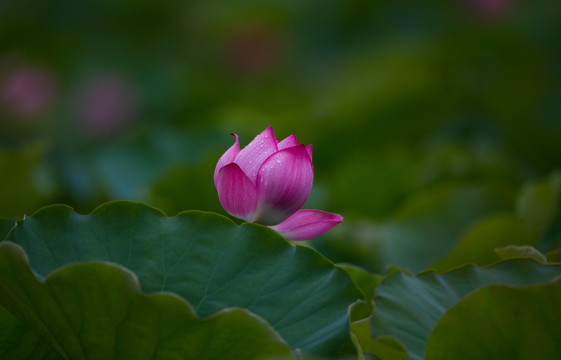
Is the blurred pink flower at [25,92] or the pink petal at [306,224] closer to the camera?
the pink petal at [306,224]

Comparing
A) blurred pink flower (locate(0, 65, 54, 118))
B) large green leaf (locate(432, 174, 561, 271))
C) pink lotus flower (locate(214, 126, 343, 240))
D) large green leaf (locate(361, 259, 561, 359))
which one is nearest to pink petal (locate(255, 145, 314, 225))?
pink lotus flower (locate(214, 126, 343, 240))

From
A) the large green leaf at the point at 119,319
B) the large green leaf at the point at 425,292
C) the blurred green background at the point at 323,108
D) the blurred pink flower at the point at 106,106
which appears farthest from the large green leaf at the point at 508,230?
the blurred pink flower at the point at 106,106

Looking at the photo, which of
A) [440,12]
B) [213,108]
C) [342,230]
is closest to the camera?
[342,230]

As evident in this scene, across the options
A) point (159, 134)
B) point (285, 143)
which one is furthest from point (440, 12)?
point (285, 143)

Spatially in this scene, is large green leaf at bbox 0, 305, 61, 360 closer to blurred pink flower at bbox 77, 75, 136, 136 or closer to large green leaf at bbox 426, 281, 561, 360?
large green leaf at bbox 426, 281, 561, 360

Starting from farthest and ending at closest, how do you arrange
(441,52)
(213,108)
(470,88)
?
(213,108) < (441,52) < (470,88)

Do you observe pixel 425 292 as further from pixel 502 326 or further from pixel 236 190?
pixel 236 190

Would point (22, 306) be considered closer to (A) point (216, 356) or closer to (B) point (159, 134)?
(A) point (216, 356)

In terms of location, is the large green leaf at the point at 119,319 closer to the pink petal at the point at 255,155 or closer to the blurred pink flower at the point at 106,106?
the pink petal at the point at 255,155
